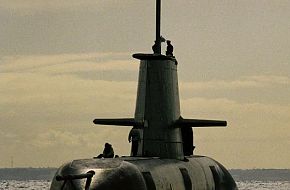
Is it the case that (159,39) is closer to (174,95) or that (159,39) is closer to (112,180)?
(174,95)

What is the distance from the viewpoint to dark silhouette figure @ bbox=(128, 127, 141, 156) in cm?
3459

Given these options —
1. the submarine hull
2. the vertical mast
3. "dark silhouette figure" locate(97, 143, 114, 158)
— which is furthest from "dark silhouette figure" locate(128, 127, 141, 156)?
the vertical mast

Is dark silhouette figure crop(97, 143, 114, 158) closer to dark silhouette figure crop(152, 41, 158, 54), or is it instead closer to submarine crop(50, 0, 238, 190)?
submarine crop(50, 0, 238, 190)

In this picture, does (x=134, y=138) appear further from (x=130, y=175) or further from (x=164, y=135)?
(x=130, y=175)

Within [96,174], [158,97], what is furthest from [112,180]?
[158,97]

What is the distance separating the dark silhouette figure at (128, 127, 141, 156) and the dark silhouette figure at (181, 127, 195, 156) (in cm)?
340

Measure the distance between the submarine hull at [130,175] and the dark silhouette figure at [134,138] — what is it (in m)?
1.56

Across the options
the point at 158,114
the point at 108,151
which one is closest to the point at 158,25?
the point at 158,114

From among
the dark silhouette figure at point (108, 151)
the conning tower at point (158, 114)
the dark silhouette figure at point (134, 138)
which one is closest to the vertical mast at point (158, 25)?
the conning tower at point (158, 114)

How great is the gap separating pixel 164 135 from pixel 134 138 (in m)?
1.14

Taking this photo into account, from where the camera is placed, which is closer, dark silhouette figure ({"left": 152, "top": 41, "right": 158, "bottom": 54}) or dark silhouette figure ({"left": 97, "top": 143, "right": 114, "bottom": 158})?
dark silhouette figure ({"left": 97, "top": 143, "right": 114, "bottom": 158})

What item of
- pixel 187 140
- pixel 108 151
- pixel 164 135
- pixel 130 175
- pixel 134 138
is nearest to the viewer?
pixel 130 175

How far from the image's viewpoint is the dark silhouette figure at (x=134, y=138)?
3459 cm

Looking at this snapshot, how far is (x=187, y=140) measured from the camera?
3822cm
